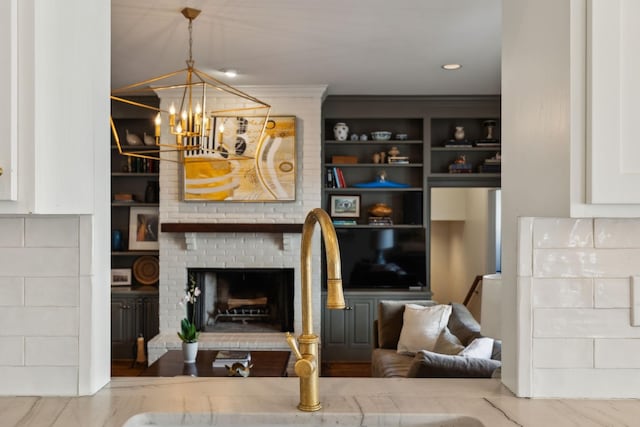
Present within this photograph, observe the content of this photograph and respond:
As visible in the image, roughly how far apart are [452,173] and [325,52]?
2355mm

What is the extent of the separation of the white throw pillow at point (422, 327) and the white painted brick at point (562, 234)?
2944 millimetres

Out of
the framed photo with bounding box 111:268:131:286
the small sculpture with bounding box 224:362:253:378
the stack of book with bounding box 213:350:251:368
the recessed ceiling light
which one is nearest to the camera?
the small sculpture with bounding box 224:362:253:378

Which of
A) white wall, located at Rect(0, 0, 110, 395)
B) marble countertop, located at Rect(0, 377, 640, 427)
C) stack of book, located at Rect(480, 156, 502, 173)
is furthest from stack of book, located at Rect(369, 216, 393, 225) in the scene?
white wall, located at Rect(0, 0, 110, 395)

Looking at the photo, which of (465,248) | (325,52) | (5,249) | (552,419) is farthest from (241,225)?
(552,419)

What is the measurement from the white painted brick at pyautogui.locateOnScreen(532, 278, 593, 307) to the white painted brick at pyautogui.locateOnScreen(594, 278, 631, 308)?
19mm

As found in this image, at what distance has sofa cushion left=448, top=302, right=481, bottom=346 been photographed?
159 inches

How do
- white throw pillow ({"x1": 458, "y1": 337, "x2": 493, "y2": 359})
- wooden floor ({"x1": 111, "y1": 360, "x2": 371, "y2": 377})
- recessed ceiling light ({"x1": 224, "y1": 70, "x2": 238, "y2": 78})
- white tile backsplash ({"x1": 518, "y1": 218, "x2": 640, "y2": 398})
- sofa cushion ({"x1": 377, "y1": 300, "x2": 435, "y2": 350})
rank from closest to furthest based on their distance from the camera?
white tile backsplash ({"x1": 518, "y1": 218, "x2": 640, "y2": 398}) → white throw pillow ({"x1": 458, "y1": 337, "x2": 493, "y2": 359}) → sofa cushion ({"x1": 377, "y1": 300, "x2": 435, "y2": 350}) → recessed ceiling light ({"x1": 224, "y1": 70, "x2": 238, "y2": 78}) → wooden floor ({"x1": 111, "y1": 360, "x2": 371, "y2": 377})

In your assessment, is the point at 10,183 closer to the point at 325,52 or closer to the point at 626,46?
the point at 626,46

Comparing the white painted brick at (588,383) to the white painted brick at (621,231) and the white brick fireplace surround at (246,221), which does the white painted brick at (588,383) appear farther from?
the white brick fireplace surround at (246,221)

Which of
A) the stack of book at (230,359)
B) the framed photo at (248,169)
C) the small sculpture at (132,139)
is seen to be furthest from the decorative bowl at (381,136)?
the stack of book at (230,359)

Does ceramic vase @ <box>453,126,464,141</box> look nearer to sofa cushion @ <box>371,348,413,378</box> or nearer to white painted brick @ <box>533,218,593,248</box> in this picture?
sofa cushion @ <box>371,348,413,378</box>

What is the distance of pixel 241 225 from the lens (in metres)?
5.56

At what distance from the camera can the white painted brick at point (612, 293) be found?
1397 mm

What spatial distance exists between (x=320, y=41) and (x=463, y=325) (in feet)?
7.66
